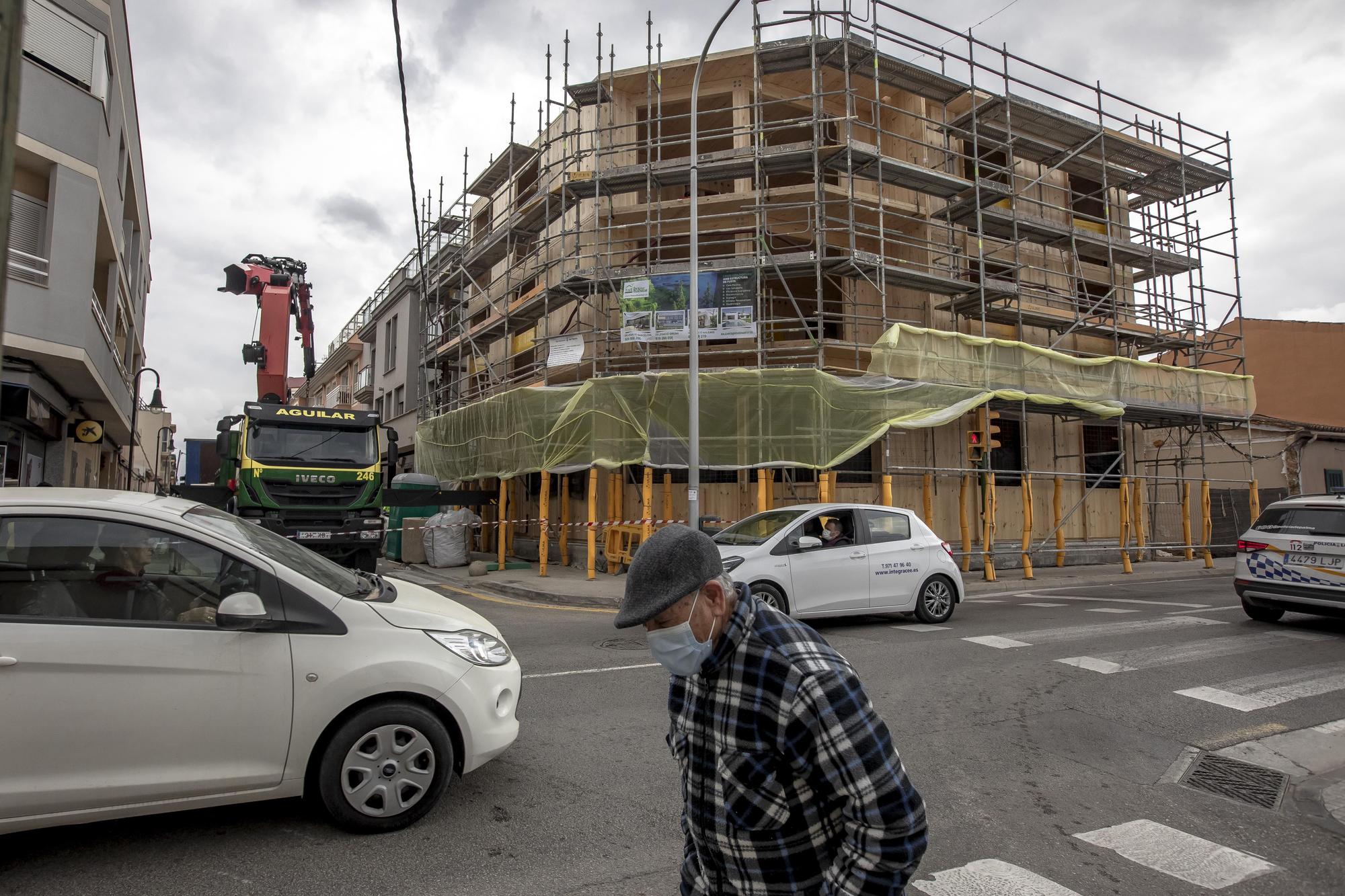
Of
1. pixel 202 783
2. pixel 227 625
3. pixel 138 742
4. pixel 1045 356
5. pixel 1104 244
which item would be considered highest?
pixel 1104 244

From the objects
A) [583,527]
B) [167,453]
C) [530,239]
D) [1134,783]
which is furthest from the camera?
[167,453]

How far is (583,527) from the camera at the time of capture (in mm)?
17562

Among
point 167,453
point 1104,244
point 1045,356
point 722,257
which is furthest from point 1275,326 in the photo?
point 167,453

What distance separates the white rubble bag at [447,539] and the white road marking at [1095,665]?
46.4 feet

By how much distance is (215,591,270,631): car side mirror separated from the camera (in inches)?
135

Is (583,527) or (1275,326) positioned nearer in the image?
(583,527)

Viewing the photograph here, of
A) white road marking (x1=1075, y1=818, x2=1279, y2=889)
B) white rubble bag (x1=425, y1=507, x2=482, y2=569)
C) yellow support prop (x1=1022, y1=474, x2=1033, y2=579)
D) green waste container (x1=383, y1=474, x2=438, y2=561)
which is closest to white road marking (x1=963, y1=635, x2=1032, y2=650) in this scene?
white road marking (x1=1075, y1=818, x2=1279, y2=889)

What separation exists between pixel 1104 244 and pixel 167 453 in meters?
61.7

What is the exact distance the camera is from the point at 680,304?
15586mm

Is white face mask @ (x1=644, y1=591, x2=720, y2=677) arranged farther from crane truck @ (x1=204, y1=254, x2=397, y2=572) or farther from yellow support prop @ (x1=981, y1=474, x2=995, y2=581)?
yellow support prop @ (x1=981, y1=474, x2=995, y2=581)

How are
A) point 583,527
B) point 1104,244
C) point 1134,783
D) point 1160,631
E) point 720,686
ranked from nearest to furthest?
point 720,686 < point 1134,783 < point 1160,631 < point 583,527 < point 1104,244

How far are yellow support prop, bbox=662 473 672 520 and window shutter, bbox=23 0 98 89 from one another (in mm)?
11334

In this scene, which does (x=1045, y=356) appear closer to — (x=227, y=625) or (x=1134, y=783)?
(x=1134, y=783)

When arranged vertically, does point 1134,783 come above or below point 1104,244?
below
